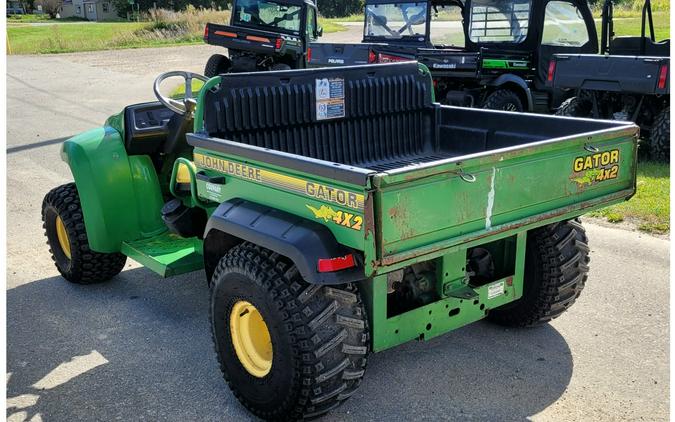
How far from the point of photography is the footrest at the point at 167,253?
4266mm

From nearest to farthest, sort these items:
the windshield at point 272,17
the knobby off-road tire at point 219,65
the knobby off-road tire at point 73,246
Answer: the knobby off-road tire at point 73,246
the windshield at point 272,17
the knobby off-road tire at point 219,65

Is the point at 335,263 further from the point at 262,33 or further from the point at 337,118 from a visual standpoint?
the point at 262,33

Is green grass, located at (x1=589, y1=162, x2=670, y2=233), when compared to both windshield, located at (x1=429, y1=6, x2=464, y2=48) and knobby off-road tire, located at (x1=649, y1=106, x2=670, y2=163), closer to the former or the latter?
knobby off-road tire, located at (x1=649, y1=106, x2=670, y2=163)

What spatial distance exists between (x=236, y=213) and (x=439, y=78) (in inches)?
313

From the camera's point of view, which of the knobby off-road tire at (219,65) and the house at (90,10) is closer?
the knobby off-road tire at (219,65)

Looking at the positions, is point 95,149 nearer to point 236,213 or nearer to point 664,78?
point 236,213

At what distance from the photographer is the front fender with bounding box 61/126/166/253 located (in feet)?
15.0

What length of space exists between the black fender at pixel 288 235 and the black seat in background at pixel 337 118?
771mm

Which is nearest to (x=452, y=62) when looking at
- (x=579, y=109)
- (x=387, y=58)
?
(x=387, y=58)

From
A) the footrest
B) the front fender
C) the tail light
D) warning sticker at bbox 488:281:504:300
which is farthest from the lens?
the tail light

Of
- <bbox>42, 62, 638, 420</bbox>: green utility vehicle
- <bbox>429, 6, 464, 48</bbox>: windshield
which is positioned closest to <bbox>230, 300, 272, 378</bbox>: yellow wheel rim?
<bbox>42, 62, 638, 420</bbox>: green utility vehicle

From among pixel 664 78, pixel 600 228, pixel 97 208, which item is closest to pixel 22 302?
pixel 97 208

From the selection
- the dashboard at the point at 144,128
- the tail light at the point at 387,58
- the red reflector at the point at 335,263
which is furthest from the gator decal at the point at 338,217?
the tail light at the point at 387,58

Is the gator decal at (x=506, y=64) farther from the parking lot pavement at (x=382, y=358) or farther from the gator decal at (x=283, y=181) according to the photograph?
the gator decal at (x=283, y=181)
